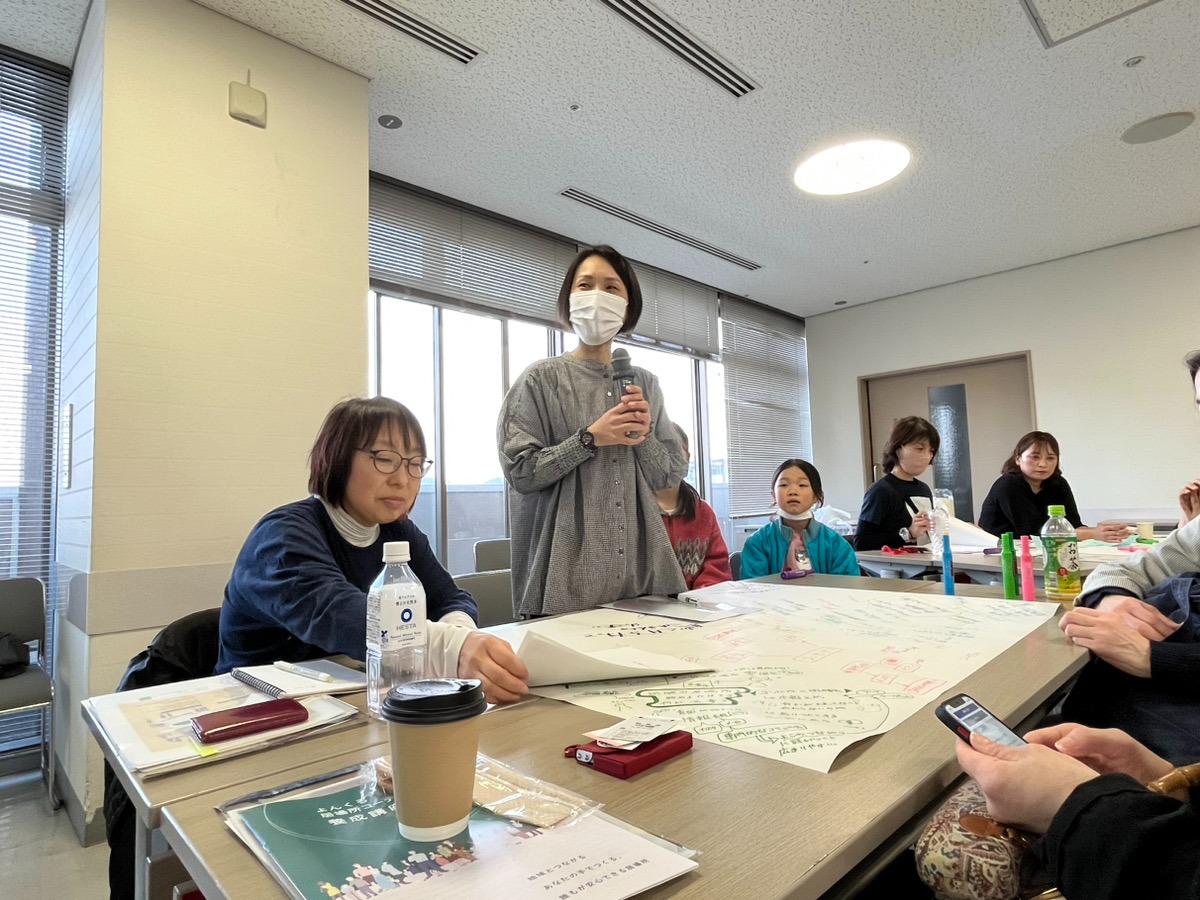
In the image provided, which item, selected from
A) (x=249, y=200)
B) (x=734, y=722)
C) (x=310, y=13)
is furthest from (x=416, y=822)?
(x=310, y=13)

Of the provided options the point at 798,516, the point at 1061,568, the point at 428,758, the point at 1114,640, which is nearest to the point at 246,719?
the point at 428,758

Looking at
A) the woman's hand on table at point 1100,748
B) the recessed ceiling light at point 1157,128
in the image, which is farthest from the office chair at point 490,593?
the recessed ceiling light at point 1157,128

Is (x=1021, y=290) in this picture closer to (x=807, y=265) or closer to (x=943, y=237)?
(x=943, y=237)

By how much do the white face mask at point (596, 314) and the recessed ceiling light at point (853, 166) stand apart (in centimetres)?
235

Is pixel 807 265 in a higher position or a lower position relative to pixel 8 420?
higher

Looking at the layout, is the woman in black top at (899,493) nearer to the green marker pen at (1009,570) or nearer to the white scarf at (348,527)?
the green marker pen at (1009,570)

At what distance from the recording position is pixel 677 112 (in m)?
2.96

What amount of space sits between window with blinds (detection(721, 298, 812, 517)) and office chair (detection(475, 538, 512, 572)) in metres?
2.68

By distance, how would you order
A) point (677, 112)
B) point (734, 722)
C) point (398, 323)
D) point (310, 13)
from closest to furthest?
point (734, 722) → point (310, 13) → point (677, 112) → point (398, 323)

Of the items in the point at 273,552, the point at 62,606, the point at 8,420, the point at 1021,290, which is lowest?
the point at 62,606

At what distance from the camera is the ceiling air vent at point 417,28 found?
2301 mm

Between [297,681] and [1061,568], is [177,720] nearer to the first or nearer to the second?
[297,681]

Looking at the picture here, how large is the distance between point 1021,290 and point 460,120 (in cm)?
441

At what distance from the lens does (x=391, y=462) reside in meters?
1.24
